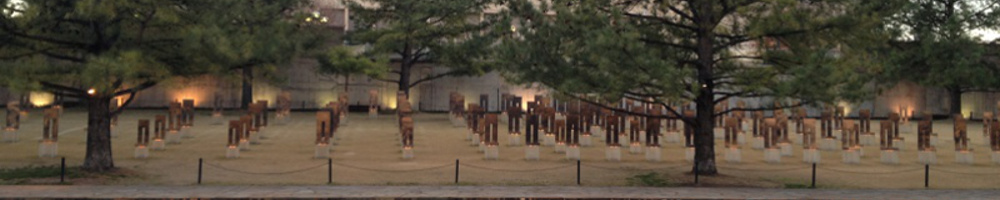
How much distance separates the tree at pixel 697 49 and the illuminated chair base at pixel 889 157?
552 centimetres

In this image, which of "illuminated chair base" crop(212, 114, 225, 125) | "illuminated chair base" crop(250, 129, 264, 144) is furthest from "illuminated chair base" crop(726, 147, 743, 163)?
"illuminated chair base" crop(212, 114, 225, 125)

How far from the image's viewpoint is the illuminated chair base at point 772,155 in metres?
21.5

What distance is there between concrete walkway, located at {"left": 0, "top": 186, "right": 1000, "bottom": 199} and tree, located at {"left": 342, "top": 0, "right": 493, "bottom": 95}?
20.5 metres

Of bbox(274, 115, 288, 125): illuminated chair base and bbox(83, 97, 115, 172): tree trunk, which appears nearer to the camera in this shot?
bbox(83, 97, 115, 172): tree trunk

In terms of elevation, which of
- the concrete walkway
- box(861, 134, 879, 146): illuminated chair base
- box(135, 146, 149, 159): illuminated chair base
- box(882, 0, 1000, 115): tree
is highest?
box(882, 0, 1000, 115): tree

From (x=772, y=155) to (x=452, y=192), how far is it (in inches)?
437

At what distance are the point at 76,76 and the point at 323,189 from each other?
541 centimetres

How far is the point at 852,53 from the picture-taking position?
16.3 m

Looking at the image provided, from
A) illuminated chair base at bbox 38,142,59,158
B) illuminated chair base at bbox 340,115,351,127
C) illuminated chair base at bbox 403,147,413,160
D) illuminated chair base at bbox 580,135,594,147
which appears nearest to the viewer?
illuminated chair base at bbox 38,142,59,158

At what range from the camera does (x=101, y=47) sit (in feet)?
Answer: 55.1

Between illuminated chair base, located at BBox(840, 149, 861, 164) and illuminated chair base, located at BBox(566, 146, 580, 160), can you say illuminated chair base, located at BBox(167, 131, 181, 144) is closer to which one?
illuminated chair base, located at BBox(566, 146, 580, 160)

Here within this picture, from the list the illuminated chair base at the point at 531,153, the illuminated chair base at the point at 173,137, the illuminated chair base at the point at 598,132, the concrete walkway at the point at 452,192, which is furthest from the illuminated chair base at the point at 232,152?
the illuminated chair base at the point at 598,132

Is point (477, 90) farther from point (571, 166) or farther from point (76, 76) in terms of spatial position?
point (76, 76)

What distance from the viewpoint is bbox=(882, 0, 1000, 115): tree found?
3872 cm
